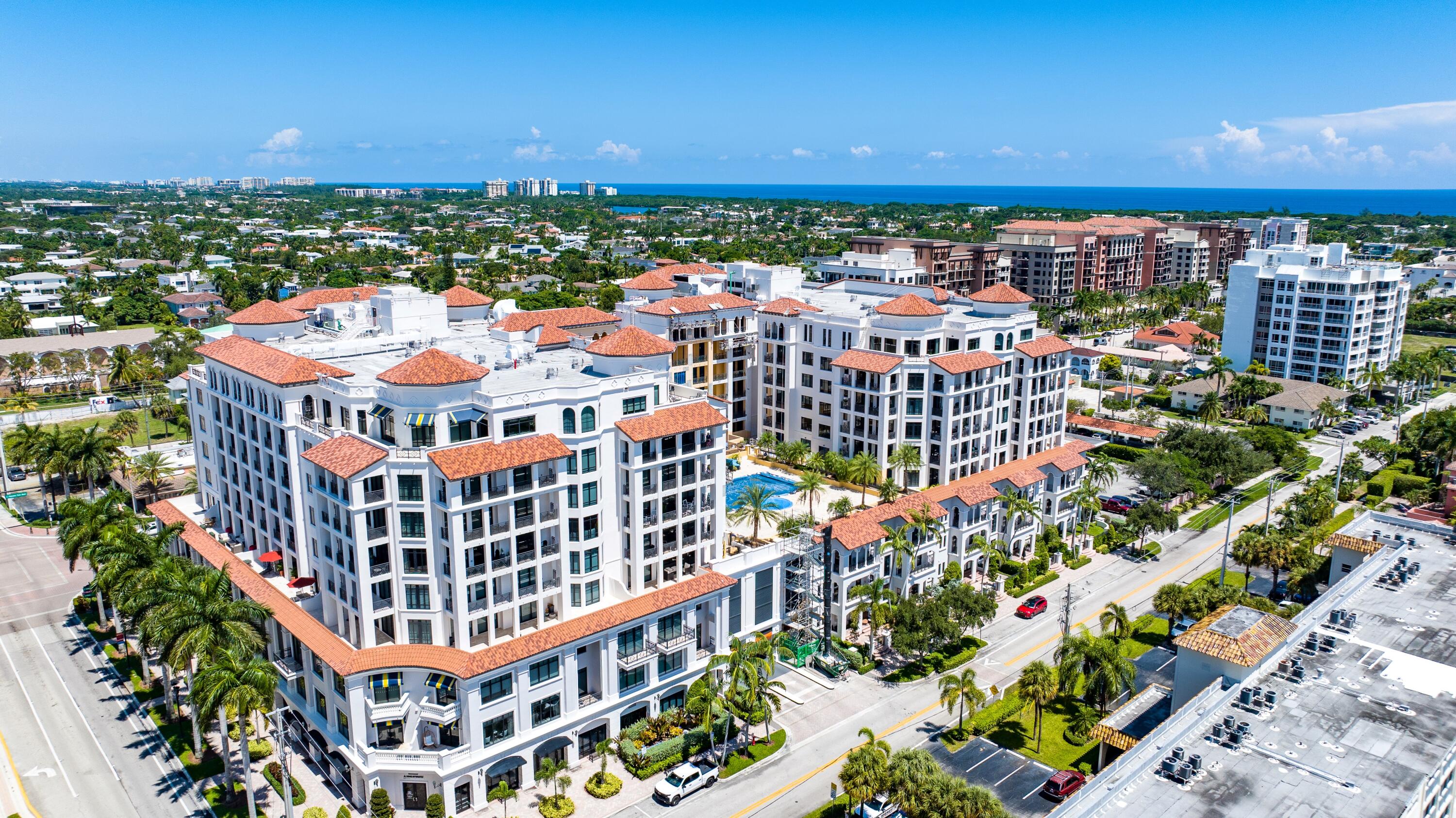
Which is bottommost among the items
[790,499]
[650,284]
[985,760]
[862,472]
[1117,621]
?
[985,760]

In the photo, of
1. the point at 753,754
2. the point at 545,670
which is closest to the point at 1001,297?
the point at 753,754

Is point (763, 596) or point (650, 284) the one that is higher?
point (650, 284)

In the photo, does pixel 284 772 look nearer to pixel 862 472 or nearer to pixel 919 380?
pixel 862 472

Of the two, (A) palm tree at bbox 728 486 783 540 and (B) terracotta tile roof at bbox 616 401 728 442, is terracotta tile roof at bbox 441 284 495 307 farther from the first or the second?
(B) terracotta tile roof at bbox 616 401 728 442

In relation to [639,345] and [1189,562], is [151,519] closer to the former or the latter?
[639,345]

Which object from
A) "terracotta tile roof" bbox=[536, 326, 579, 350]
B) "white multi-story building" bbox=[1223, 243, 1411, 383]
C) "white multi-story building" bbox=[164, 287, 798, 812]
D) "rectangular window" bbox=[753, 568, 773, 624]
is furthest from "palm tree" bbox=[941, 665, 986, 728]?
"white multi-story building" bbox=[1223, 243, 1411, 383]

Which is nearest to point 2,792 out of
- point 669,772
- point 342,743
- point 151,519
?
point 342,743
